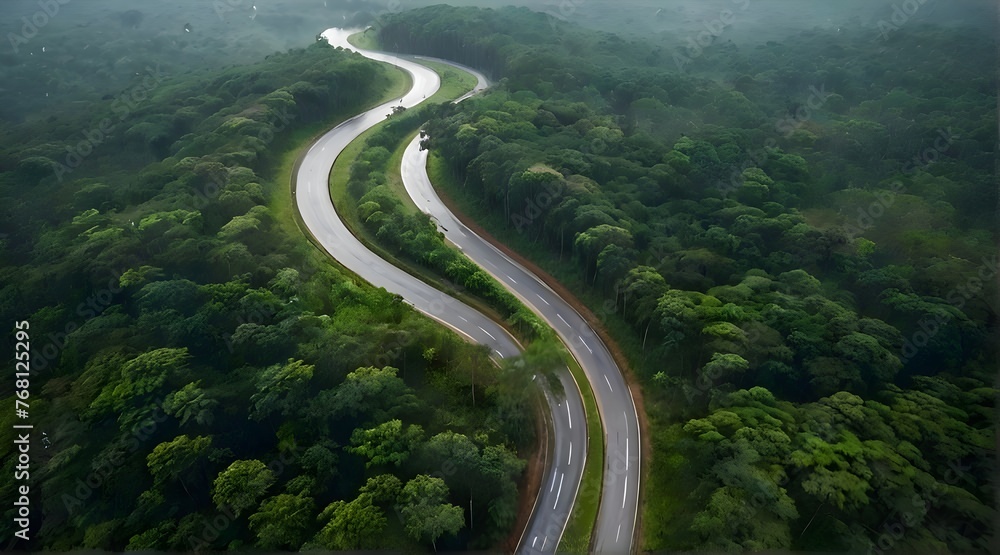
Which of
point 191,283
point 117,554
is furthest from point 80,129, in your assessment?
point 117,554

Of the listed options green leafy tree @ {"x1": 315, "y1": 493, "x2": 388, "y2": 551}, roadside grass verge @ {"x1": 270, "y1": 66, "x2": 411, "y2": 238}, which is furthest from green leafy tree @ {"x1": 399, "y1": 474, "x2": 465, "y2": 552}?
roadside grass verge @ {"x1": 270, "y1": 66, "x2": 411, "y2": 238}

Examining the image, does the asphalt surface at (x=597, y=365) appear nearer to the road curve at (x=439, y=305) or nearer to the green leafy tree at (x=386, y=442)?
the road curve at (x=439, y=305)

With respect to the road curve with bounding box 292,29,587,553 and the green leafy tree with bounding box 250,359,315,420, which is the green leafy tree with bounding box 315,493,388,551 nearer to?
the green leafy tree with bounding box 250,359,315,420

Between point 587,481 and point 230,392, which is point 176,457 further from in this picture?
point 587,481

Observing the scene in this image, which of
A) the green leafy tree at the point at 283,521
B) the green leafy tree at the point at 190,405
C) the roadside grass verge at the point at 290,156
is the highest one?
the roadside grass verge at the point at 290,156

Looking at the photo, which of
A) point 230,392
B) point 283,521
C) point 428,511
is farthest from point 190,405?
point 428,511

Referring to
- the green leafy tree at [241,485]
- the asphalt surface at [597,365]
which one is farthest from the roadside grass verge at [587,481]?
the green leafy tree at [241,485]
